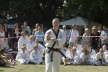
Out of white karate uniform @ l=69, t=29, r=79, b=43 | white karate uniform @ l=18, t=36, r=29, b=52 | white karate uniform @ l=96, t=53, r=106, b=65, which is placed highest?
white karate uniform @ l=69, t=29, r=79, b=43

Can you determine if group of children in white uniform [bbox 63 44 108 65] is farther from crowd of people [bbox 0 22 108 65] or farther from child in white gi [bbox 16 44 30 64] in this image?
child in white gi [bbox 16 44 30 64]

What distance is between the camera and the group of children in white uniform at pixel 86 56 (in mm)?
18344

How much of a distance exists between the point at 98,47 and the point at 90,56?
66.1 inches

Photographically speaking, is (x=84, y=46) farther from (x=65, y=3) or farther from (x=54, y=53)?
(x=65, y=3)

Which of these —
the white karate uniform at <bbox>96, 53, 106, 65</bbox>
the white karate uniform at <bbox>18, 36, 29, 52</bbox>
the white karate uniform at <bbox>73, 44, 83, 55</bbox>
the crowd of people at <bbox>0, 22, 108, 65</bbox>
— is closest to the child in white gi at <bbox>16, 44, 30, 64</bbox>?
the crowd of people at <bbox>0, 22, 108, 65</bbox>

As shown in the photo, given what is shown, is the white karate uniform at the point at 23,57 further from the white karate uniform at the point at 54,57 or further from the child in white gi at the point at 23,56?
the white karate uniform at the point at 54,57

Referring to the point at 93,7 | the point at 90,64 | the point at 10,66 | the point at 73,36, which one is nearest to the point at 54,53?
the point at 10,66

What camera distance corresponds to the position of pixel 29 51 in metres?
18.4

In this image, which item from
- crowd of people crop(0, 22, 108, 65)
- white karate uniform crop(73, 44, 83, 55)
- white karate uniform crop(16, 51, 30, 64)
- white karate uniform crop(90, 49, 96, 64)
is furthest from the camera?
white karate uniform crop(73, 44, 83, 55)

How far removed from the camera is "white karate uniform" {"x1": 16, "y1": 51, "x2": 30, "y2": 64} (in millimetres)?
18094

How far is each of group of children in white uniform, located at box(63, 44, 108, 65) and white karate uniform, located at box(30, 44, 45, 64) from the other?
1261 millimetres

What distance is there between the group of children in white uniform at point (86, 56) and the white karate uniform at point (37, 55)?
1.26 metres

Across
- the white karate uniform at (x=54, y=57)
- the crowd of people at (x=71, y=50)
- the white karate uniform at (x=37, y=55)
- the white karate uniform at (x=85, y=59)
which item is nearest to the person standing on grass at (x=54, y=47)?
the white karate uniform at (x=54, y=57)

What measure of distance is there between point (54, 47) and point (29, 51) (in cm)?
708
